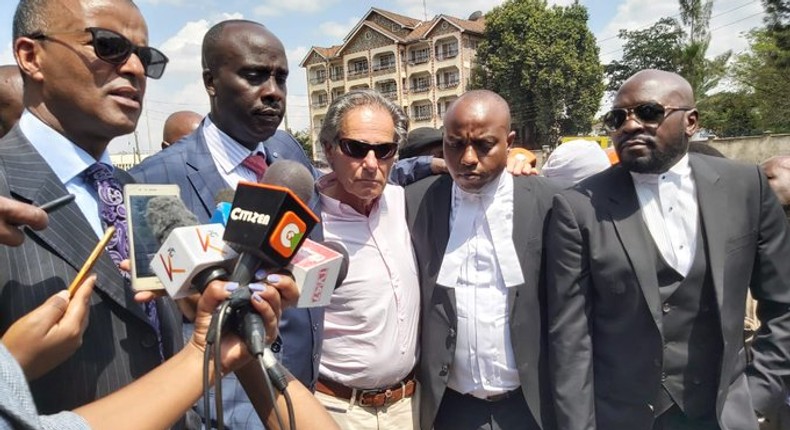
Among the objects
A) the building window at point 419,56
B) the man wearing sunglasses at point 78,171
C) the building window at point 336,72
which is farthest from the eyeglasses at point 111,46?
the building window at point 336,72

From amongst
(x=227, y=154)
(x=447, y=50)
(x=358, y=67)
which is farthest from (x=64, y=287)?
(x=358, y=67)

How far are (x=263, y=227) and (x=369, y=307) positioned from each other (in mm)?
1557

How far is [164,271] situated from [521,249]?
1.85 m

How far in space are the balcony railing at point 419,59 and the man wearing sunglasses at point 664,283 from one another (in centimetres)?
4901

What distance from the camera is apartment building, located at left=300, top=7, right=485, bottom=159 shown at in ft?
158

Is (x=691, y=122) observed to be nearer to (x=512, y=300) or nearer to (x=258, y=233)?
(x=512, y=300)

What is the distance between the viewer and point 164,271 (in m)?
1.25

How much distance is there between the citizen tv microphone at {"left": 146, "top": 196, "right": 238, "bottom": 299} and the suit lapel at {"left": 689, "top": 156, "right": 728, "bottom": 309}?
6.81 feet

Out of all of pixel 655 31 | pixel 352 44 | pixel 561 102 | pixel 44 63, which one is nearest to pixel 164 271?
pixel 44 63

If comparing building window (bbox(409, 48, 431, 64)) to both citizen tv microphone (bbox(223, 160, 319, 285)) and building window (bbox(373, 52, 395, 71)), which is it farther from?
citizen tv microphone (bbox(223, 160, 319, 285))

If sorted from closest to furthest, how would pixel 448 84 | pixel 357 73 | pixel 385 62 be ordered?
pixel 448 84, pixel 385 62, pixel 357 73

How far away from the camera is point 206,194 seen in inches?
90.7

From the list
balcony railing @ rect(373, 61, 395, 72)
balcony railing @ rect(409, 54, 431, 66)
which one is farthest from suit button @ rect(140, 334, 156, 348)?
balcony railing @ rect(373, 61, 395, 72)

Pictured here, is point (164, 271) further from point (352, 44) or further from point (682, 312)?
point (352, 44)
